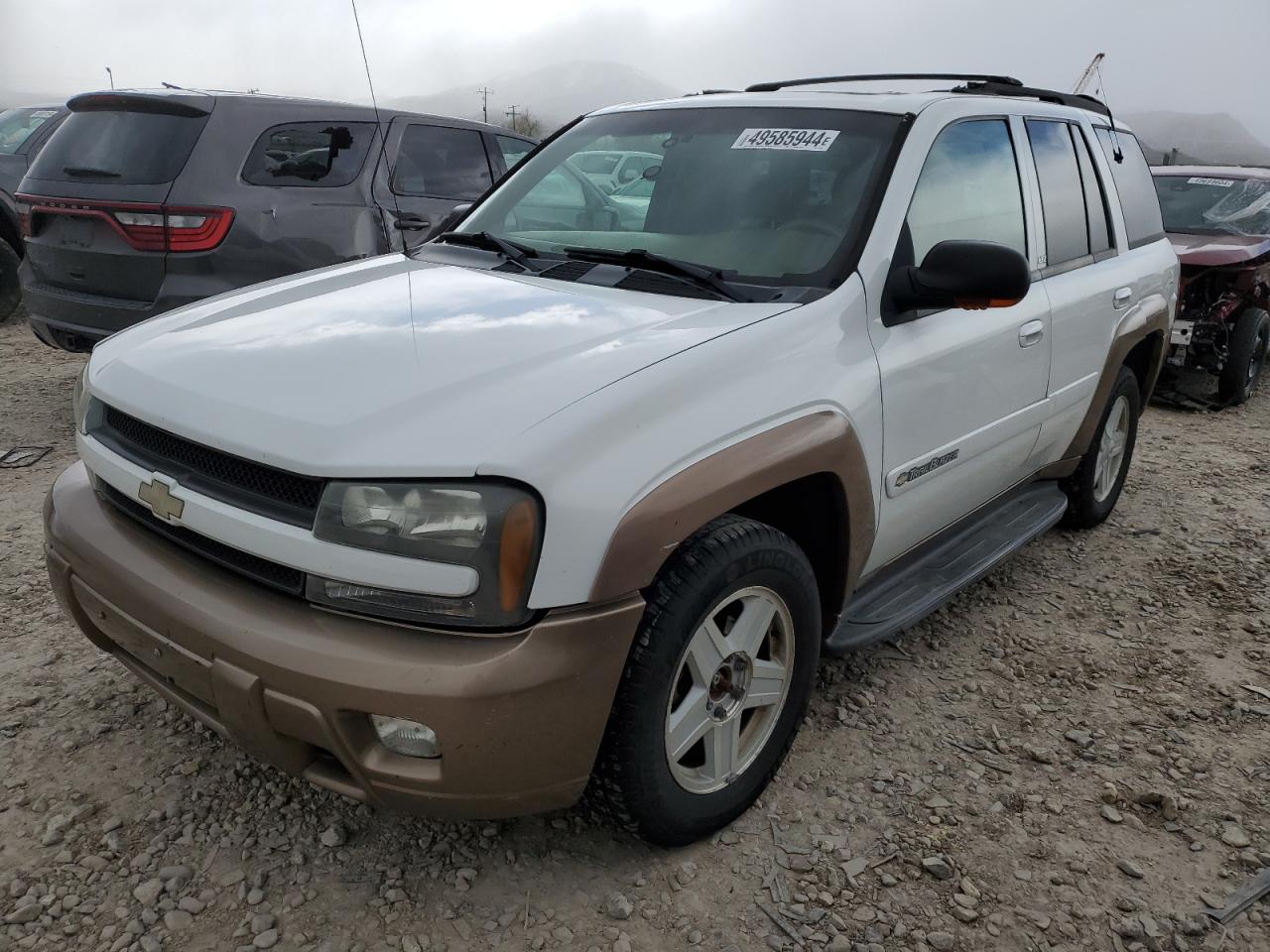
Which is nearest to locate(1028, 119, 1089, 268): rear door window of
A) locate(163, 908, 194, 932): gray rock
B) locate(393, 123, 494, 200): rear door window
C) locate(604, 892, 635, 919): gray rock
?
locate(604, 892, 635, 919): gray rock

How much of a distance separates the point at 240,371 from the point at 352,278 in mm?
847

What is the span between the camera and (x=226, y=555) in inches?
80.1

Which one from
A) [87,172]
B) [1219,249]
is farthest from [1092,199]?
[87,172]

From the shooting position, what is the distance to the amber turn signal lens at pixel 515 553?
178 cm

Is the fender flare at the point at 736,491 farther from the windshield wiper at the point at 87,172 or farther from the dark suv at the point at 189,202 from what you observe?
the windshield wiper at the point at 87,172

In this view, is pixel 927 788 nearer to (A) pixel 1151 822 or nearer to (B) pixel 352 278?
(A) pixel 1151 822

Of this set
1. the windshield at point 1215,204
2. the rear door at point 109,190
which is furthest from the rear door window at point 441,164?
the windshield at point 1215,204

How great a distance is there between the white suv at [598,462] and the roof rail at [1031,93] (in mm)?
89

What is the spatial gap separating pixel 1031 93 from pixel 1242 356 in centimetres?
452

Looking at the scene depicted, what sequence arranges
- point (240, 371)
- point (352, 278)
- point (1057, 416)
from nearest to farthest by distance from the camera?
1. point (240, 371)
2. point (352, 278)
3. point (1057, 416)

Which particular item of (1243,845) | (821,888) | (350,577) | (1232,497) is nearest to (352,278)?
(350,577)

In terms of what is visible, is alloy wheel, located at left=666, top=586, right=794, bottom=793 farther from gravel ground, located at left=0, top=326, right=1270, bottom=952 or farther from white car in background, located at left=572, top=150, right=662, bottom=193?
white car in background, located at left=572, top=150, right=662, bottom=193

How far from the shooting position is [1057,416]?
357 cm

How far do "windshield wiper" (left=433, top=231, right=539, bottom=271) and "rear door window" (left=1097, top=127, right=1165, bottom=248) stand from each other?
2.50 metres
